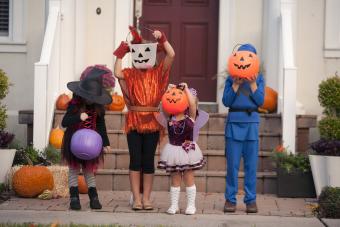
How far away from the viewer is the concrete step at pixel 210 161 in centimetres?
1041

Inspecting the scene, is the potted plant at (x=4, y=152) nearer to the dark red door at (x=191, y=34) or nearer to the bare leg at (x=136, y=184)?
the bare leg at (x=136, y=184)

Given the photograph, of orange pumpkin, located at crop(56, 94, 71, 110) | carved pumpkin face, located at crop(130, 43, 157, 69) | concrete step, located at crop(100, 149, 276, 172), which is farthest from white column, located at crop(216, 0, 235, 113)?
carved pumpkin face, located at crop(130, 43, 157, 69)

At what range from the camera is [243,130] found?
8648mm

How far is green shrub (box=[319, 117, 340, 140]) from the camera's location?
32.2 ft

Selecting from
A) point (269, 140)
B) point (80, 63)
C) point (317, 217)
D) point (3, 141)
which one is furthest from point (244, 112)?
point (80, 63)

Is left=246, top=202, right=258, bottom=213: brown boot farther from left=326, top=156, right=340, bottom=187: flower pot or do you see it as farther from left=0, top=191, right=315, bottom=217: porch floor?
left=326, top=156, right=340, bottom=187: flower pot

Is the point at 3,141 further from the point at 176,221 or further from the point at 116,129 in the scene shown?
the point at 176,221

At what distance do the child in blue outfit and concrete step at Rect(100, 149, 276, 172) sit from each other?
5.55 feet

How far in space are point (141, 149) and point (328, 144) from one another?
2303 mm

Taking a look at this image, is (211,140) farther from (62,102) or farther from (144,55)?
(144,55)

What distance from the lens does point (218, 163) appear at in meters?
10.4

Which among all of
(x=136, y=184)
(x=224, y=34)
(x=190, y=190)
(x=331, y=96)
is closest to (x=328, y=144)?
(x=331, y=96)

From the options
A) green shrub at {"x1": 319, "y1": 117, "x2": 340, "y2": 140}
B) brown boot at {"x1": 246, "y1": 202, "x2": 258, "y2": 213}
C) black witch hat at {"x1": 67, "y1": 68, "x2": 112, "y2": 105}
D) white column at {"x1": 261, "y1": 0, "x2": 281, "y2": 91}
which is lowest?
brown boot at {"x1": 246, "y1": 202, "x2": 258, "y2": 213}

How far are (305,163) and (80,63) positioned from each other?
3759 mm
